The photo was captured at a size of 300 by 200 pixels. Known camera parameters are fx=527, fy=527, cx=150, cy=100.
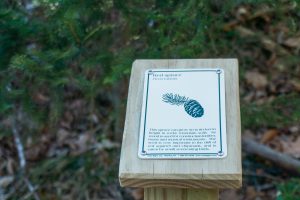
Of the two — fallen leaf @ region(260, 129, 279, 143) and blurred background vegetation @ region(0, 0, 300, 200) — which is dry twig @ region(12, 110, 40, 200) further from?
fallen leaf @ region(260, 129, 279, 143)

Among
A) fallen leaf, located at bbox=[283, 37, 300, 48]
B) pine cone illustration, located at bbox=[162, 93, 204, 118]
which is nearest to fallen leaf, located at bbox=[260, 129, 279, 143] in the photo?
fallen leaf, located at bbox=[283, 37, 300, 48]

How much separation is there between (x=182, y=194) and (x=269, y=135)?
1.98 metres

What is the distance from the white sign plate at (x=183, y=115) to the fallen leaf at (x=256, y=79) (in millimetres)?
2120

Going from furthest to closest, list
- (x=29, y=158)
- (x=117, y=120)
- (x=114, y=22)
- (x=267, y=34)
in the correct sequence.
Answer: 1. (x=267, y=34)
2. (x=29, y=158)
3. (x=117, y=120)
4. (x=114, y=22)

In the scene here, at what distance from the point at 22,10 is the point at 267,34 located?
1945 mm

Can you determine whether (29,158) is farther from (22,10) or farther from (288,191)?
(288,191)

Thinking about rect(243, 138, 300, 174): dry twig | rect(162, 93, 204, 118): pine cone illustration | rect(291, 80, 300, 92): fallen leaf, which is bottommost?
rect(162, 93, 204, 118): pine cone illustration

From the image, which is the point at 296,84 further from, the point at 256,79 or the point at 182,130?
the point at 182,130

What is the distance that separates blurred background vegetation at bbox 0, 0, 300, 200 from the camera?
86.2 inches

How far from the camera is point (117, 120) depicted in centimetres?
312

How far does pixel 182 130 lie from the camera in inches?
58.0

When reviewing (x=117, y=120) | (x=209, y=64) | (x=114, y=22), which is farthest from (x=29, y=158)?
(x=209, y=64)

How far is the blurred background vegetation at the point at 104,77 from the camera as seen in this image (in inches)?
86.2

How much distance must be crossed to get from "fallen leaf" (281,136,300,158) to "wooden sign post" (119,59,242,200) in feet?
5.58
